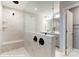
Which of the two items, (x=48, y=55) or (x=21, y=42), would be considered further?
(x=21, y=42)

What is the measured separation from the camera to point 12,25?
2842mm

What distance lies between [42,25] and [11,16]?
149 cm

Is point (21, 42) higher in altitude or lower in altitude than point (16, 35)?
lower

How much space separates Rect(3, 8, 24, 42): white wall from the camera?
2.57 m

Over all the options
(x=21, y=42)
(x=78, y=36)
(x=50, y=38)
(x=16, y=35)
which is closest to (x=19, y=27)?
(x=16, y=35)

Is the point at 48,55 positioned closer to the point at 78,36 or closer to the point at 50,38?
the point at 50,38

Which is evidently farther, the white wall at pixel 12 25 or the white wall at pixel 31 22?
the white wall at pixel 12 25

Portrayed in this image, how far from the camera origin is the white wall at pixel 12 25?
2570 mm

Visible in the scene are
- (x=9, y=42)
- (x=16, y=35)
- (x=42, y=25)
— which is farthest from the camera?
(x=16, y=35)

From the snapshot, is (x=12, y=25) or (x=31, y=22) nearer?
(x=31, y=22)

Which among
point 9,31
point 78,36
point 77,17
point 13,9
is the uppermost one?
point 13,9

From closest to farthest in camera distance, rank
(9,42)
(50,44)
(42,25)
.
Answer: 1. (50,44)
2. (42,25)
3. (9,42)

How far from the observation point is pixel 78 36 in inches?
117

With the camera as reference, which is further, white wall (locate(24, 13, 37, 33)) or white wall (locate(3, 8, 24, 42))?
white wall (locate(3, 8, 24, 42))
